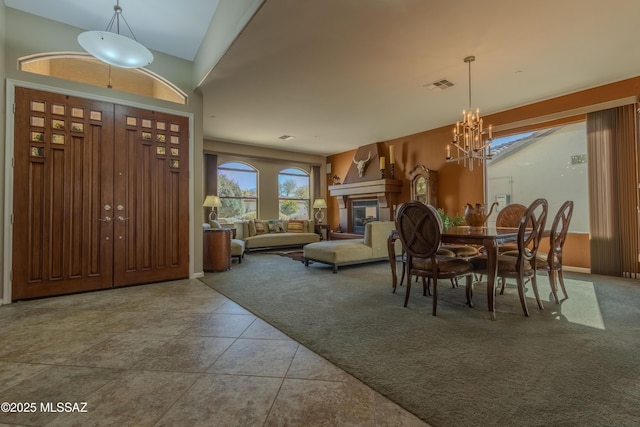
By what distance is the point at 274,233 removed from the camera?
7.63 metres

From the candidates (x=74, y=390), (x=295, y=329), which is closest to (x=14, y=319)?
(x=74, y=390)

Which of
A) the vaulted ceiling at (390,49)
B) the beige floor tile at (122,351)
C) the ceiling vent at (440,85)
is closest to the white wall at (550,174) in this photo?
the vaulted ceiling at (390,49)

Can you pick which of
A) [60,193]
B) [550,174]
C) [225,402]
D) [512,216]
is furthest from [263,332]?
[550,174]

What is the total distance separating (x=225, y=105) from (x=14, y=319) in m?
3.85

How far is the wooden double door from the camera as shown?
3.16 m

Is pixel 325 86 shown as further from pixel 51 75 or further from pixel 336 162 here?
pixel 336 162

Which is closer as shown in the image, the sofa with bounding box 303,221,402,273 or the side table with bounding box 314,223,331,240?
the sofa with bounding box 303,221,402,273

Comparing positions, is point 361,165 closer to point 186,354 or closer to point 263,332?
point 263,332

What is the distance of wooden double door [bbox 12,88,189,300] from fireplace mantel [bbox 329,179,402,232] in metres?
4.48

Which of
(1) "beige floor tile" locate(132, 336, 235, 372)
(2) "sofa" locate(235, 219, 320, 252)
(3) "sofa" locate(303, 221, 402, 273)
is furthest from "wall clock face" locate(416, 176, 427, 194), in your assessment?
(1) "beige floor tile" locate(132, 336, 235, 372)

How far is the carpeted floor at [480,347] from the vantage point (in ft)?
4.43

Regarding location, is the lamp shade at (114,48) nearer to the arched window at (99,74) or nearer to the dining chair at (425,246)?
the arched window at (99,74)

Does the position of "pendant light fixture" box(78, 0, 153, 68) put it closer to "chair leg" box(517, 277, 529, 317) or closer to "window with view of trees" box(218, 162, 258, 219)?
"chair leg" box(517, 277, 529, 317)

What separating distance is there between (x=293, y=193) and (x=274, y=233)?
1763 mm
